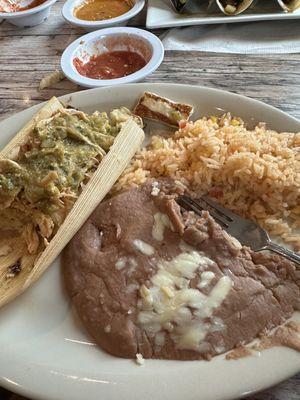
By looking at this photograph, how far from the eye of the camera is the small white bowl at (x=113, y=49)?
7.45 feet

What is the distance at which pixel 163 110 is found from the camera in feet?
6.45

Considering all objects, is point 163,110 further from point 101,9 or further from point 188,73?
point 101,9

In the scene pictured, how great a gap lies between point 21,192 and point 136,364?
778 millimetres

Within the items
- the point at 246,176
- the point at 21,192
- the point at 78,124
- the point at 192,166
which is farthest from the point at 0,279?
the point at 246,176

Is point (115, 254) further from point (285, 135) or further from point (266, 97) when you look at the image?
point (266, 97)

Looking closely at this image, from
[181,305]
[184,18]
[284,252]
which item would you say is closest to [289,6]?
[184,18]

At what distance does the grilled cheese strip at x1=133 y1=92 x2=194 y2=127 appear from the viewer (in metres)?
1.96

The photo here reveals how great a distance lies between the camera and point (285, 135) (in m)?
1.75

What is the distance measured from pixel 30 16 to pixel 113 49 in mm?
754

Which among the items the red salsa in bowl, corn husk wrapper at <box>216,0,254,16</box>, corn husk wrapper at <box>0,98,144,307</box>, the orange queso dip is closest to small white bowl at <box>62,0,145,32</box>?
the orange queso dip

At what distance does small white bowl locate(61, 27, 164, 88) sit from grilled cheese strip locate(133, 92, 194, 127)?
321 millimetres

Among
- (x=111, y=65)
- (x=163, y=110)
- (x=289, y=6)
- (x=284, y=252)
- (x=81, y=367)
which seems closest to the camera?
(x=81, y=367)

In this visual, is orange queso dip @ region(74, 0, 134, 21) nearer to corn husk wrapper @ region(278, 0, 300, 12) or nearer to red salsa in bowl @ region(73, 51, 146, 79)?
red salsa in bowl @ region(73, 51, 146, 79)

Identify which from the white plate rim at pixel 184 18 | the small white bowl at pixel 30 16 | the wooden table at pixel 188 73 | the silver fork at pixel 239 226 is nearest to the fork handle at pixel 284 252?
the silver fork at pixel 239 226
